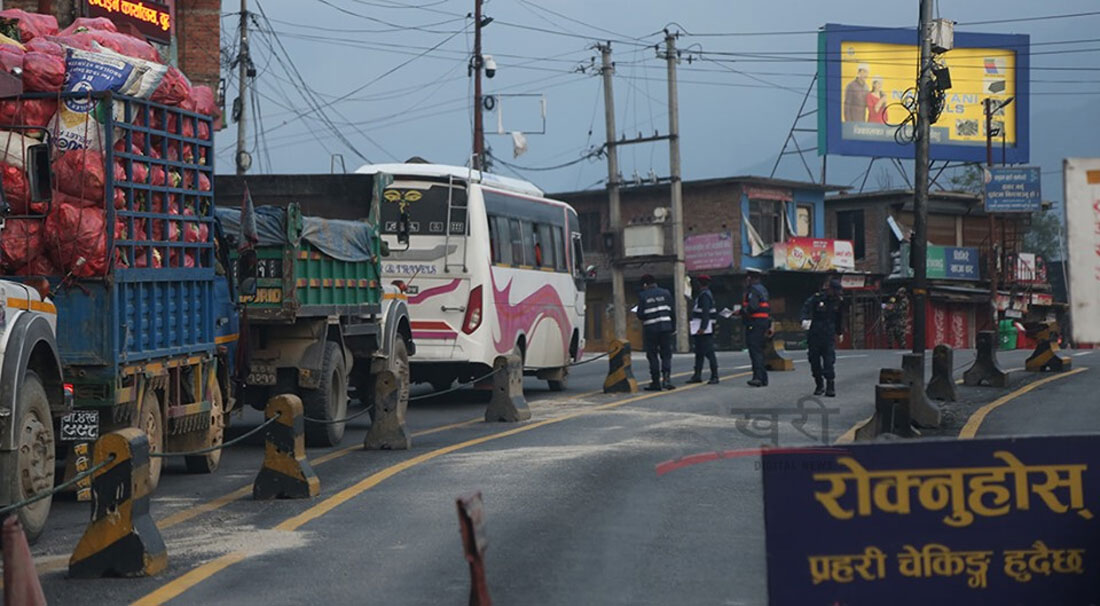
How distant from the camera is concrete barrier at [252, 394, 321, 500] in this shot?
37.9 feet

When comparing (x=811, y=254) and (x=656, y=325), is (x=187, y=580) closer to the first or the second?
(x=656, y=325)

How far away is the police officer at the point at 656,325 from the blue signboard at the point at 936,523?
1742cm

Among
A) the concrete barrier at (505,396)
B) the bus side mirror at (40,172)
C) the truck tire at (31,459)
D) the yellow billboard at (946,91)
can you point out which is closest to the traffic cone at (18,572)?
the truck tire at (31,459)

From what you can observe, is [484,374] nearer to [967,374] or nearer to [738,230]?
[967,374]

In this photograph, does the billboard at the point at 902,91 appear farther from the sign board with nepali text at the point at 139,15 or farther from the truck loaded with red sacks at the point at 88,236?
the truck loaded with red sacks at the point at 88,236

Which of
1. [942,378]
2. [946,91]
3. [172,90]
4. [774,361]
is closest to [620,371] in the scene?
[942,378]

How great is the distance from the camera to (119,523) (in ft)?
28.0

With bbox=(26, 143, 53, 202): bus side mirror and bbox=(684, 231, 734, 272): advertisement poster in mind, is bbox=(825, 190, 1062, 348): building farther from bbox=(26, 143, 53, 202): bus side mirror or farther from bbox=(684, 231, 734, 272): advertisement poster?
bbox=(26, 143, 53, 202): bus side mirror

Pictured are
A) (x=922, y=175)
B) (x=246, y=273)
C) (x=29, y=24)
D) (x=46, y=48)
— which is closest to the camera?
(x=46, y=48)

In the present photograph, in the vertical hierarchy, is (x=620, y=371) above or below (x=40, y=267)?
below

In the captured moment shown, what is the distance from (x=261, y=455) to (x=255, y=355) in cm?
Result: 107

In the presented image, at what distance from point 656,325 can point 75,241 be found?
13596 mm

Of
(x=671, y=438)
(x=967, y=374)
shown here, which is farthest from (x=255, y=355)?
(x=967, y=374)

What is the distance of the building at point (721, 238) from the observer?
57406mm
